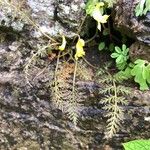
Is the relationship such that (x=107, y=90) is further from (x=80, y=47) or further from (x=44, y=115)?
(x=44, y=115)

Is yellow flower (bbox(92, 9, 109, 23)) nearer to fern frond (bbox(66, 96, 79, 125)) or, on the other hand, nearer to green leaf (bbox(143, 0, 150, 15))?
green leaf (bbox(143, 0, 150, 15))

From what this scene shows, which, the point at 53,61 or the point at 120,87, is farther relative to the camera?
the point at 53,61

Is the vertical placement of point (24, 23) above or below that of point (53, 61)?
above

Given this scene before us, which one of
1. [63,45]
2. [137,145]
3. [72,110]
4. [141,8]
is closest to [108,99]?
[72,110]

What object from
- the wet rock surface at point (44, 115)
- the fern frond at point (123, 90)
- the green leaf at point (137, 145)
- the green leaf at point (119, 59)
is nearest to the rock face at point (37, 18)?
the wet rock surface at point (44, 115)

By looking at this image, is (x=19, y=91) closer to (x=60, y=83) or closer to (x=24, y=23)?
(x=60, y=83)

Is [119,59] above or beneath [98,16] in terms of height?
beneath

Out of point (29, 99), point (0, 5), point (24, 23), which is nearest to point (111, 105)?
point (29, 99)
